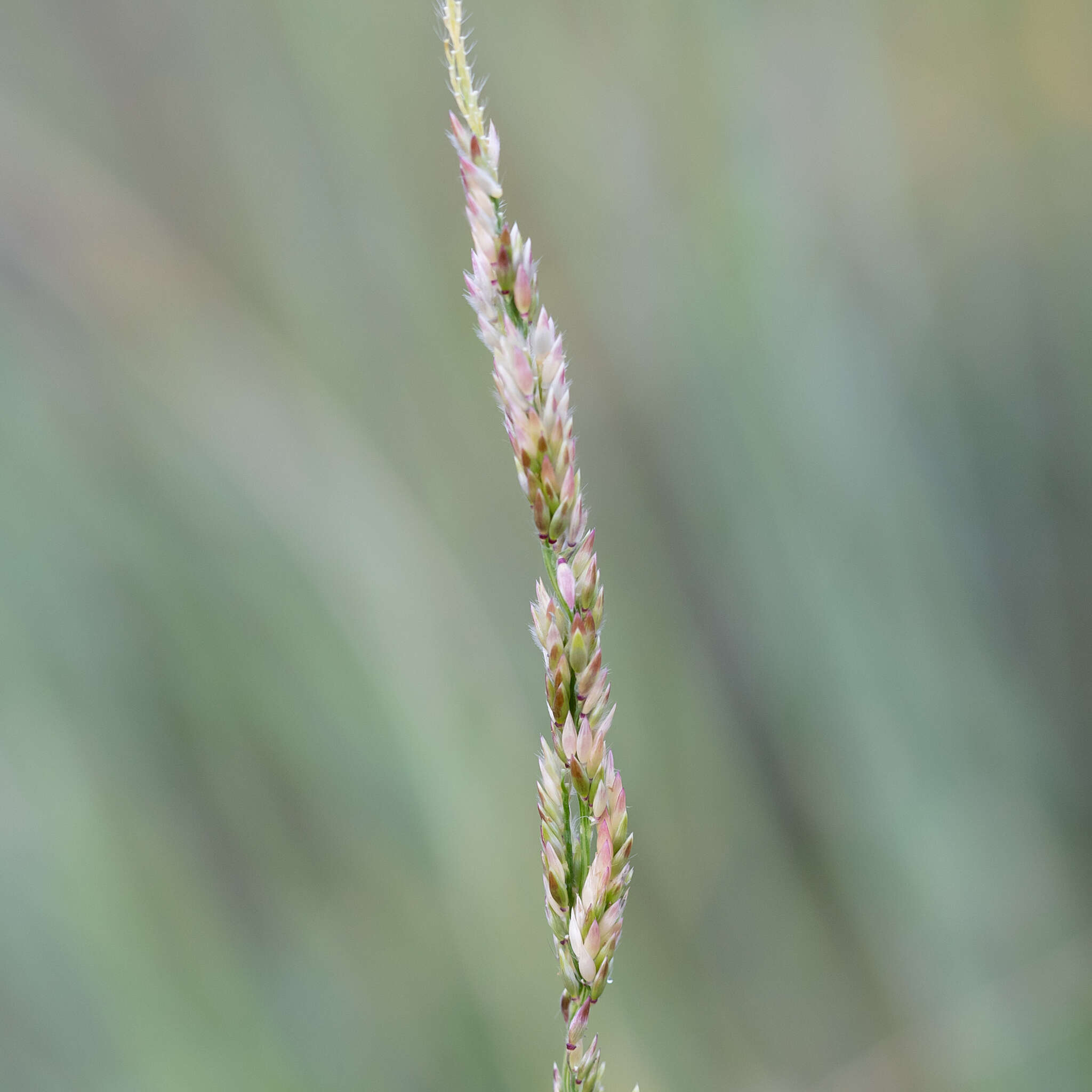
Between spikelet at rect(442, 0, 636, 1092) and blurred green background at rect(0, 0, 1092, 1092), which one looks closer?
spikelet at rect(442, 0, 636, 1092)

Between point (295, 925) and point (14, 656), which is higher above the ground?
point (14, 656)

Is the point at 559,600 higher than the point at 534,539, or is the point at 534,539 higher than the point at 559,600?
the point at 559,600

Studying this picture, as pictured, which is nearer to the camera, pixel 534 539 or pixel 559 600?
pixel 559 600

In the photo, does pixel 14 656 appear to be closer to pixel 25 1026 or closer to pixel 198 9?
pixel 25 1026

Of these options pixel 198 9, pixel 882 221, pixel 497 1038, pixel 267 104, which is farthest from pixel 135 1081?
pixel 882 221
